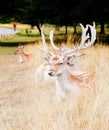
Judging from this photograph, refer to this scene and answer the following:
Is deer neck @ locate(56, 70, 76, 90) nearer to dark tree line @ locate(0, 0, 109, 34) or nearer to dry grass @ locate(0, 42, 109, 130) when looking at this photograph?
dry grass @ locate(0, 42, 109, 130)

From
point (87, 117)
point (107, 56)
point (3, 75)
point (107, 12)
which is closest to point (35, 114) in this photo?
point (87, 117)

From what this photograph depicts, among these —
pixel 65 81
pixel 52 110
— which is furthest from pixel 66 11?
pixel 52 110

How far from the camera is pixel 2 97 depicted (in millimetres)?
8297

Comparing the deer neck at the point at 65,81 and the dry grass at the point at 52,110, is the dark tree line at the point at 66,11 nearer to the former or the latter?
the dry grass at the point at 52,110

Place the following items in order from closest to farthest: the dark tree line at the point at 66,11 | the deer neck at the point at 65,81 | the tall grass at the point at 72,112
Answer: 1. the tall grass at the point at 72,112
2. the deer neck at the point at 65,81
3. the dark tree line at the point at 66,11

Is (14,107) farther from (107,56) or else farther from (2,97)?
(107,56)

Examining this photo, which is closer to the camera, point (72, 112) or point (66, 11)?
point (72, 112)

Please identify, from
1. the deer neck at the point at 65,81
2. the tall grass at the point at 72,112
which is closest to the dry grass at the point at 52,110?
the tall grass at the point at 72,112

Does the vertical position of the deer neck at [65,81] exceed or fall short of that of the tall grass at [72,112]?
it exceeds it

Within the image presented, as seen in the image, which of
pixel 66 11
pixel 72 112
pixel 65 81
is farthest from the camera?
pixel 66 11

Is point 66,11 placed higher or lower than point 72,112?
higher

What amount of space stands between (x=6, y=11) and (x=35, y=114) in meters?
22.5

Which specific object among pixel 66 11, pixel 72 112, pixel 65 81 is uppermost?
pixel 66 11

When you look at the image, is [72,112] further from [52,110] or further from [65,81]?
[65,81]
